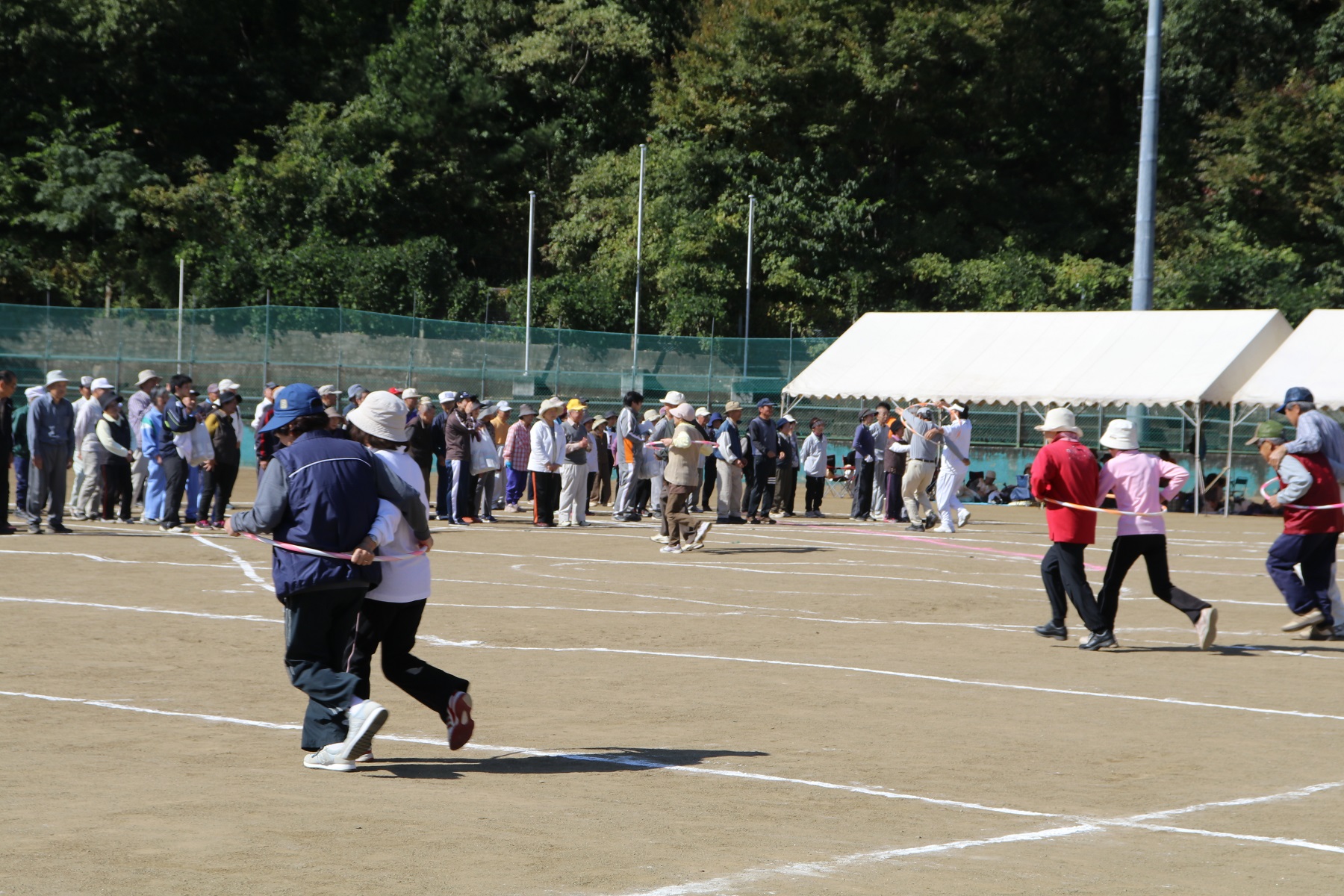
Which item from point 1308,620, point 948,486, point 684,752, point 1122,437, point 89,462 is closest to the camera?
point 684,752

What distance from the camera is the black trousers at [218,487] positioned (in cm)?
2041

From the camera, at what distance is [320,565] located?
7168mm

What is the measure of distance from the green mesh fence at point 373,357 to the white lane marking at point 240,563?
1497 cm

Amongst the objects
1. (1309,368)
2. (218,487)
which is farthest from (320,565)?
(1309,368)

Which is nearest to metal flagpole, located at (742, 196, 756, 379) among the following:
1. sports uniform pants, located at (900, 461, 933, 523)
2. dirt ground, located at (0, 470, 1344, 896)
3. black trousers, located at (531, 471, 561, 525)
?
sports uniform pants, located at (900, 461, 933, 523)

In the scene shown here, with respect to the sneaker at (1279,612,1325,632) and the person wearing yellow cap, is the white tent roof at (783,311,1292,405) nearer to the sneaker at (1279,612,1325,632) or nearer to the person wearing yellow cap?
the person wearing yellow cap

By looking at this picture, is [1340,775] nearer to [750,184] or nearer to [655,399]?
[655,399]

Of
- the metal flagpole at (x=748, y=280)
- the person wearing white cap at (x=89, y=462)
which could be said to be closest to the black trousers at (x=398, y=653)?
the person wearing white cap at (x=89, y=462)

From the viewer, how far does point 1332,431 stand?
42.7 ft

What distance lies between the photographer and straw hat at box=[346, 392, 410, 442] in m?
7.73

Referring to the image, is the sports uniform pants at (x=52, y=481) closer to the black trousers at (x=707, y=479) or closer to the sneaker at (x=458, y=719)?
the black trousers at (x=707, y=479)

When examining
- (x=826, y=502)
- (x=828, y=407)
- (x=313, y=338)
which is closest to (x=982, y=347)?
(x=826, y=502)

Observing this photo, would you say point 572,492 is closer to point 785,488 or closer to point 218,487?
point 785,488

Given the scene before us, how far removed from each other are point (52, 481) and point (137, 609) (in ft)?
23.7
